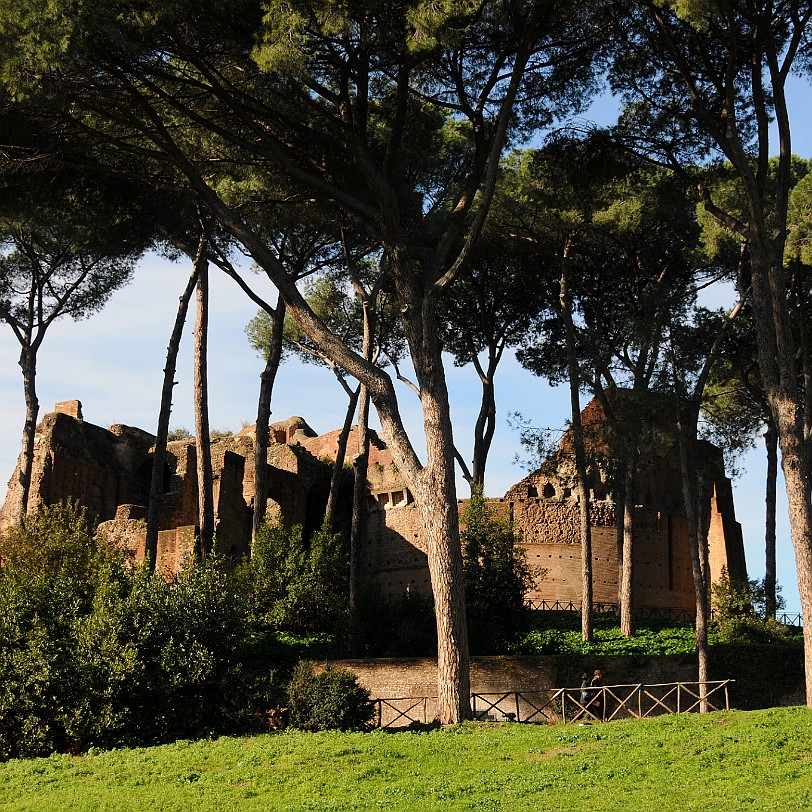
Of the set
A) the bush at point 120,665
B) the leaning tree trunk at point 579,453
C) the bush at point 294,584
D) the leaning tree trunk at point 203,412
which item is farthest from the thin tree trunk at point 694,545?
the leaning tree trunk at point 203,412

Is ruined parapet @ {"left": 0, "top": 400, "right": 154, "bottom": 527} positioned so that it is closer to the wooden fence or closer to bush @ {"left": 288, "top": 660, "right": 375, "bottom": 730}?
the wooden fence

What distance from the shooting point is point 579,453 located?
18.7 m

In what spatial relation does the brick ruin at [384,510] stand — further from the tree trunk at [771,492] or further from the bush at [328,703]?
the bush at [328,703]

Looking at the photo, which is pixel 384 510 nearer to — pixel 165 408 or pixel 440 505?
pixel 165 408

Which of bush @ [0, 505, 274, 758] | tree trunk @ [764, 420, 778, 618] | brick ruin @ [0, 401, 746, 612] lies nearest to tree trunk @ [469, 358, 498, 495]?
brick ruin @ [0, 401, 746, 612]

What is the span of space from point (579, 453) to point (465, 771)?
9225mm

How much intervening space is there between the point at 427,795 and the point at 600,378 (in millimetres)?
12404

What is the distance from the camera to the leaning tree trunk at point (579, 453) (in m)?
18.9

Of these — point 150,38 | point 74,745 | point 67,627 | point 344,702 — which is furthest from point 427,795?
point 150,38

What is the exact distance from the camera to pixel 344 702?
42.5 ft

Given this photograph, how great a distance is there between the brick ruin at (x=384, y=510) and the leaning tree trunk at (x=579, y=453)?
2562 millimetres

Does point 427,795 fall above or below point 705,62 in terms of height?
below

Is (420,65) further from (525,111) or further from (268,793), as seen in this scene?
(268,793)

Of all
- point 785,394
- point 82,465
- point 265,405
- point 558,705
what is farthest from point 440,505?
point 82,465
